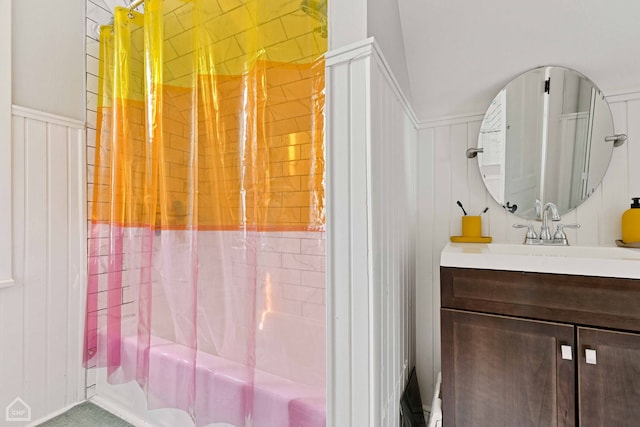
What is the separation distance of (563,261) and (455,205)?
66cm

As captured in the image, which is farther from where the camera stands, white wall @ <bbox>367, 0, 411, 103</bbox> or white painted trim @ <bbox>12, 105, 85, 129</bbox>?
white painted trim @ <bbox>12, 105, 85, 129</bbox>

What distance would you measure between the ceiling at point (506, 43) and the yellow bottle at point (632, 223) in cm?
46

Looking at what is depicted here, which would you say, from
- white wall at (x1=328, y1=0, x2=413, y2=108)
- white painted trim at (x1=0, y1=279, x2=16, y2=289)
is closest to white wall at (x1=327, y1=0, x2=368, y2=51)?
white wall at (x1=328, y1=0, x2=413, y2=108)

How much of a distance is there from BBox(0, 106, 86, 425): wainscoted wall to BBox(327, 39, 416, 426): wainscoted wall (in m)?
1.46

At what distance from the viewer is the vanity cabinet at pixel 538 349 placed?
0.86 meters

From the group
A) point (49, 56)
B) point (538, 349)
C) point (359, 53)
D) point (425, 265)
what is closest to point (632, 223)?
point (538, 349)

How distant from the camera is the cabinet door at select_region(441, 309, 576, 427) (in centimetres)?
92

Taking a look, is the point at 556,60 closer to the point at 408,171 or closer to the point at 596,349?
the point at 408,171

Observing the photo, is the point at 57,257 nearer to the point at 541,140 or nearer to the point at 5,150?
the point at 5,150

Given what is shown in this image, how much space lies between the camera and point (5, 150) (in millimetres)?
1380

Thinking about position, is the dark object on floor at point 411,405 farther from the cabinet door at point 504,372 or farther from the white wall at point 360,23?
the white wall at point 360,23

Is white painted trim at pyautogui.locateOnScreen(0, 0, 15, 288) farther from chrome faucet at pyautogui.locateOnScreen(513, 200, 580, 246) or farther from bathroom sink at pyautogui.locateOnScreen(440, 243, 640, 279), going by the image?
chrome faucet at pyautogui.locateOnScreen(513, 200, 580, 246)

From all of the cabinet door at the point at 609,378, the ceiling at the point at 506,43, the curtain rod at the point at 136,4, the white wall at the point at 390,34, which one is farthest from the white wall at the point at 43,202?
the cabinet door at the point at 609,378
